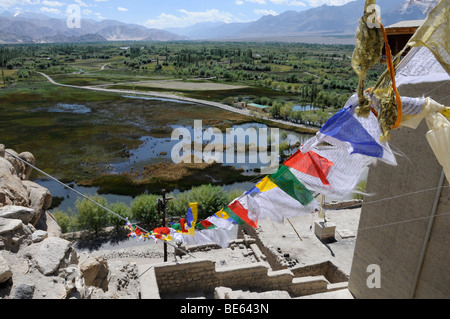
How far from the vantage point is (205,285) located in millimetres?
9445

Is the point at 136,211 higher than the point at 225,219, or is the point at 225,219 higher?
the point at 225,219

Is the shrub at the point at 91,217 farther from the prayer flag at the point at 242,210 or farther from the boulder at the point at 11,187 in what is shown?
the prayer flag at the point at 242,210

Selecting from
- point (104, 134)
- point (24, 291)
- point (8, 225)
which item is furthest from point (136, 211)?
point (104, 134)

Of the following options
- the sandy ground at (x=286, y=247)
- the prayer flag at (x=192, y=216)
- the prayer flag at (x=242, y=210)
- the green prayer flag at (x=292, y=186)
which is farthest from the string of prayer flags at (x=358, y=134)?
the sandy ground at (x=286, y=247)

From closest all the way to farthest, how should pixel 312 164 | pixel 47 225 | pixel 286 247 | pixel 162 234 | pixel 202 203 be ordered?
pixel 312 164 < pixel 162 234 < pixel 47 225 < pixel 286 247 < pixel 202 203

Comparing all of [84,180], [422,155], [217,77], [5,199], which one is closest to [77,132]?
[84,180]

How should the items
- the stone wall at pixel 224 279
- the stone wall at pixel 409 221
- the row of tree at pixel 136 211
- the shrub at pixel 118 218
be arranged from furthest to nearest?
1. the shrub at pixel 118 218
2. the row of tree at pixel 136 211
3. the stone wall at pixel 224 279
4. the stone wall at pixel 409 221

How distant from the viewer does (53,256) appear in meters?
6.34

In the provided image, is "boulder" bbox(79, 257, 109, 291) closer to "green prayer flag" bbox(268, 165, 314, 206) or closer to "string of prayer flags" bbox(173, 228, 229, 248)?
"string of prayer flags" bbox(173, 228, 229, 248)

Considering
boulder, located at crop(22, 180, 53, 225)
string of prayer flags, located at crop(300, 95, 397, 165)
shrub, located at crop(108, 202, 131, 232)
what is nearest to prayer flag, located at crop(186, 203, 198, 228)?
string of prayer flags, located at crop(300, 95, 397, 165)

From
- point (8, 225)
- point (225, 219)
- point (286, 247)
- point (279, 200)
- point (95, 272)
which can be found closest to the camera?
Answer: point (279, 200)

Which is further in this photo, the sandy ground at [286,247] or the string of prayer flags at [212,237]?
the sandy ground at [286,247]

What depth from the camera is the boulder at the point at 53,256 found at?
19.8ft

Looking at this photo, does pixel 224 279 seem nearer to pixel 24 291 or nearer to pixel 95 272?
pixel 95 272
